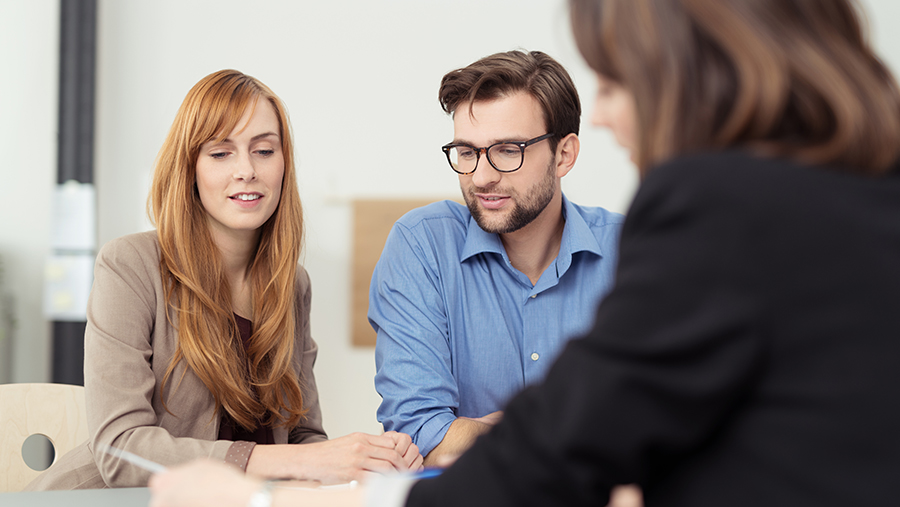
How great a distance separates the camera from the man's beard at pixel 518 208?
181 centimetres

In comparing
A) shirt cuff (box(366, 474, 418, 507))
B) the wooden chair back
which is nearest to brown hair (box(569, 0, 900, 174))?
shirt cuff (box(366, 474, 418, 507))

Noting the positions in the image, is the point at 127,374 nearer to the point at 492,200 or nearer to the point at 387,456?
the point at 387,456

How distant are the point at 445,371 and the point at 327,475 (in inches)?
16.6

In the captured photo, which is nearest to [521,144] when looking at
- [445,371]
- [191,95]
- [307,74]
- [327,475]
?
[445,371]

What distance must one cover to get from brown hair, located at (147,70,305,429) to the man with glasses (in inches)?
10.1

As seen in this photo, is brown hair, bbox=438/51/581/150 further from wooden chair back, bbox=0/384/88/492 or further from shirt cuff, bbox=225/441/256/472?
Result: wooden chair back, bbox=0/384/88/492

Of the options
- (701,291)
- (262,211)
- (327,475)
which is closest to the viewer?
(701,291)

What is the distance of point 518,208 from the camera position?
1.83 metres

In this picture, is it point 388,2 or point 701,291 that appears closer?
point 701,291

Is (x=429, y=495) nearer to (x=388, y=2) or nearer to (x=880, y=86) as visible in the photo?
(x=880, y=86)

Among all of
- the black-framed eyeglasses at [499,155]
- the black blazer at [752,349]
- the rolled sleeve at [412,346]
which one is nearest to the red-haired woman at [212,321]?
the rolled sleeve at [412,346]

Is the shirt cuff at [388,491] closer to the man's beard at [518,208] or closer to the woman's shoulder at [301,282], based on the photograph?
the man's beard at [518,208]

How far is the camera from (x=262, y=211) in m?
1.76

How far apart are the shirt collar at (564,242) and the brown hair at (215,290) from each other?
1.63ft
